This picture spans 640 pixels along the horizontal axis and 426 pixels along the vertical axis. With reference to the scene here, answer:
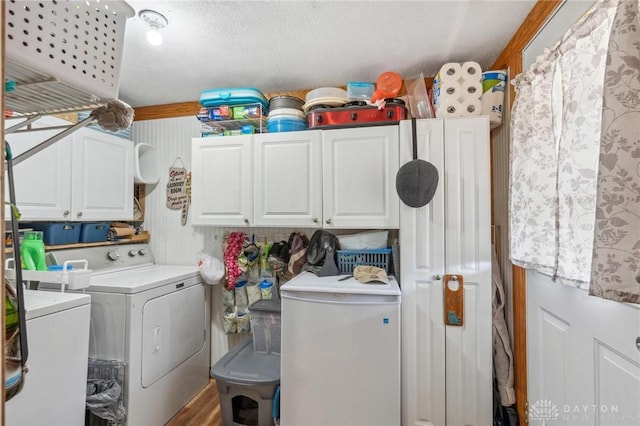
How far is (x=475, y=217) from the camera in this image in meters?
1.67

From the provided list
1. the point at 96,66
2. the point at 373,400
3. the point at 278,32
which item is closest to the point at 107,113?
the point at 96,66

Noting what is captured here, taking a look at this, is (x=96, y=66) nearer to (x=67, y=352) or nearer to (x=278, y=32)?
(x=278, y=32)

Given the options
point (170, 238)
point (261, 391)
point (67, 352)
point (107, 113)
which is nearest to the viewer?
point (107, 113)

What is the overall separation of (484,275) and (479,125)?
89cm

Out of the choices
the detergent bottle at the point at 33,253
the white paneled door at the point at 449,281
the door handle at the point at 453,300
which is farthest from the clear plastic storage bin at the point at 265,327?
the detergent bottle at the point at 33,253

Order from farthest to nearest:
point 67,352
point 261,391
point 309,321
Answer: point 261,391
point 309,321
point 67,352

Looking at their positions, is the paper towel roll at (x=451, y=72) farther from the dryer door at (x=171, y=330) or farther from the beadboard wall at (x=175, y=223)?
the dryer door at (x=171, y=330)

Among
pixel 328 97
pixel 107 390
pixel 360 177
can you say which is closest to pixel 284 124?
pixel 328 97

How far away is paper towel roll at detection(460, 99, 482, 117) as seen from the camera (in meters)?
1.74

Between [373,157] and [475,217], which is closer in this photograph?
[475,217]

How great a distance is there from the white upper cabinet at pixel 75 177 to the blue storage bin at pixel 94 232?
0.25ft

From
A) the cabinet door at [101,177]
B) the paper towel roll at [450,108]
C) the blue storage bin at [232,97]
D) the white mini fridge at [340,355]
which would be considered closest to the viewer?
the white mini fridge at [340,355]

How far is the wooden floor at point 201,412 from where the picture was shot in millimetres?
1936

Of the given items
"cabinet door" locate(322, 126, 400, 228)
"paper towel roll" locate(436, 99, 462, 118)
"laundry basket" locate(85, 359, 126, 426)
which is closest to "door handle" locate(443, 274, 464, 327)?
"cabinet door" locate(322, 126, 400, 228)
